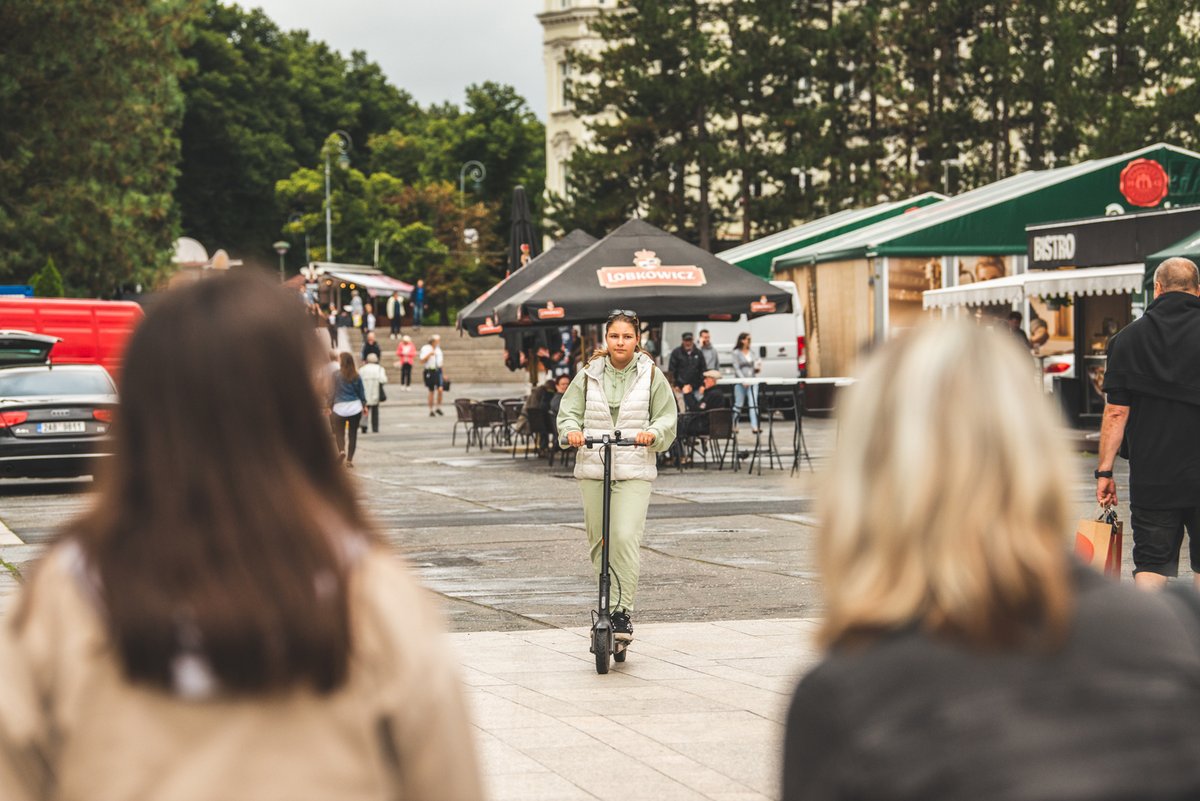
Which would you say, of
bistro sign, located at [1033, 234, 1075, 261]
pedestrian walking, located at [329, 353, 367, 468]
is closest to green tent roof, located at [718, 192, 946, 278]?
bistro sign, located at [1033, 234, 1075, 261]

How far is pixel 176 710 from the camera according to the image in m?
2.07

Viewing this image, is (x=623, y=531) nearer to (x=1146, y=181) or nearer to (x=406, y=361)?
(x=1146, y=181)

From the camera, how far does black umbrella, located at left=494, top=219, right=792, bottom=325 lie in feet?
66.9

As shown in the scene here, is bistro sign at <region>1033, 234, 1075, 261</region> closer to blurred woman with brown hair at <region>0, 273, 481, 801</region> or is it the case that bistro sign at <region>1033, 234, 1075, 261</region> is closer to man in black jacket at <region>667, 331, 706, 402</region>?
man in black jacket at <region>667, 331, 706, 402</region>

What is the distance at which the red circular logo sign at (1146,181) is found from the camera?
32000 mm

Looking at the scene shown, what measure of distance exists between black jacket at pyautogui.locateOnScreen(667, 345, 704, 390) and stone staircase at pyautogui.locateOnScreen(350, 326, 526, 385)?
30.4 m

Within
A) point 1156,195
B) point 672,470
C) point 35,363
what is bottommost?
point 672,470

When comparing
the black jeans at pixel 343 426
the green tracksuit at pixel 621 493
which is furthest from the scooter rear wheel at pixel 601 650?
the black jeans at pixel 343 426

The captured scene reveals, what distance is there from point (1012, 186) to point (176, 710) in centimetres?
3397

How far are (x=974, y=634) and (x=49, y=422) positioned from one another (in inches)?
744

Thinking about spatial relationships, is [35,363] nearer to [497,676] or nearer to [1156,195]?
[497,676]

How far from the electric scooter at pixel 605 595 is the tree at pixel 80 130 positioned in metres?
37.5

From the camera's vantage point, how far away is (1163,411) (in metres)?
8.26

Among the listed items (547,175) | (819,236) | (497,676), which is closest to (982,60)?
(819,236)
